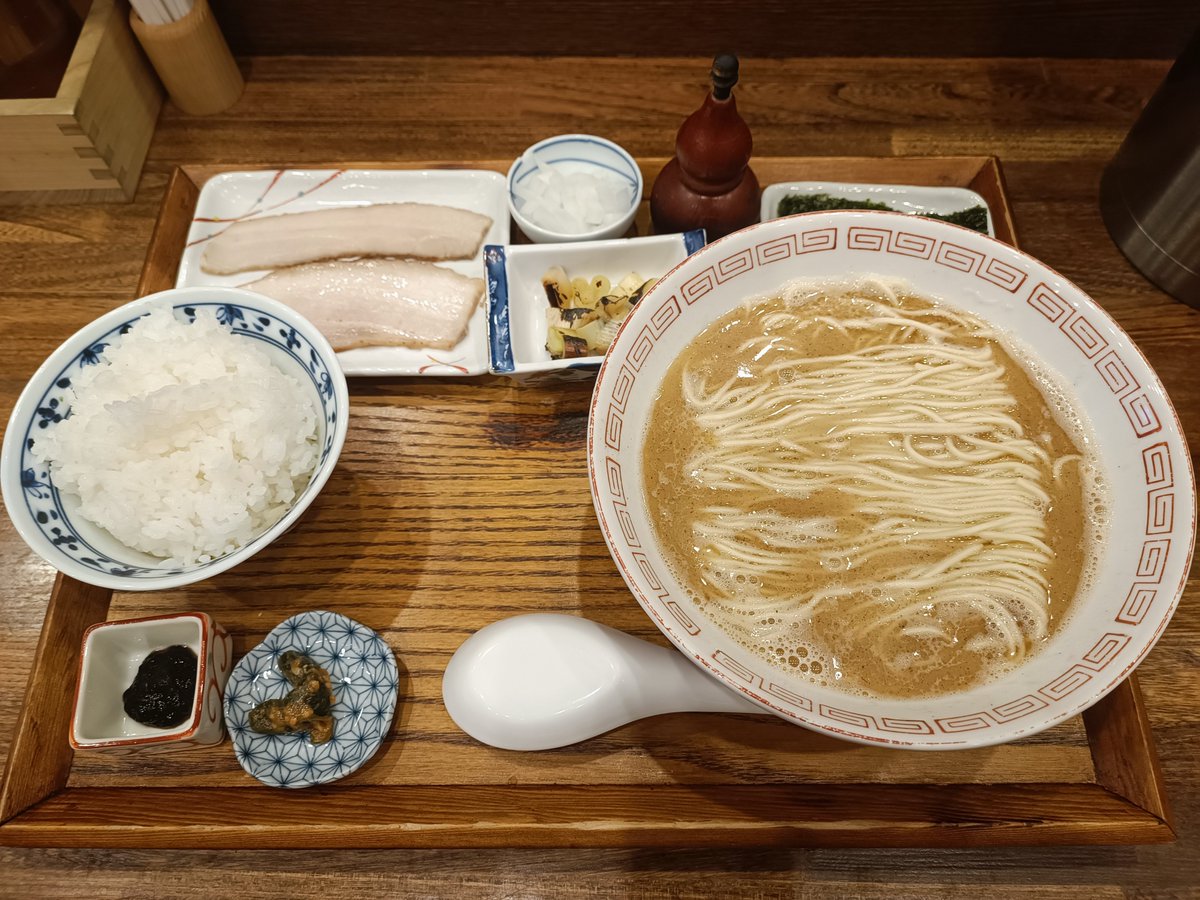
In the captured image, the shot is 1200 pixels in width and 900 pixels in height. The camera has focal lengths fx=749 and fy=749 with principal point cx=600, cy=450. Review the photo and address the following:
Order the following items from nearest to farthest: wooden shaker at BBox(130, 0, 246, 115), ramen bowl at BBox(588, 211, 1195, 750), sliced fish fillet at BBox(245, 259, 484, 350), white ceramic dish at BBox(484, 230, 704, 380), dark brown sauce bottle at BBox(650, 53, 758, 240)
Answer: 1. ramen bowl at BBox(588, 211, 1195, 750)
2. dark brown sauce bottle at BBox(650, 53, 758, 240)
3. white ceramic dish at BBox(484, 230, 704, 380)
4. sliced fish fillet at BBox(245, 259, 484, 350)
5. wooden shaker at BBox(130, 0, 246, 115)

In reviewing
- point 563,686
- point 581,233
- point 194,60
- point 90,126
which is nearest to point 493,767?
point 563,686

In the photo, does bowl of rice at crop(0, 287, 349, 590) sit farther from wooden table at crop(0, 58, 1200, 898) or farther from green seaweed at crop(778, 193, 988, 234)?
green seaweed at crop(778, 193, 988, 234)

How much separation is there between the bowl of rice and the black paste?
0.19 meters

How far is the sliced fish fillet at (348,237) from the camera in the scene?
225 centimetres

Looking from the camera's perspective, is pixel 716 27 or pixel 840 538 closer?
pixel 840 538

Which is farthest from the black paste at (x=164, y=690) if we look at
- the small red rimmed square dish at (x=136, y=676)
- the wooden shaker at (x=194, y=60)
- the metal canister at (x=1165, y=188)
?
the metal canister at (x=1165, y=188)

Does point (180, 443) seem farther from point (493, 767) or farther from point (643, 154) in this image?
point (643, 154)

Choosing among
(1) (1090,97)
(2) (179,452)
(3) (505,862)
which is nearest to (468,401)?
(2) (179,452)

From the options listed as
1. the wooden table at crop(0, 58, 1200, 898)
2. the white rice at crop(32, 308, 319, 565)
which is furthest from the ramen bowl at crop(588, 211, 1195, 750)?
the white rice at crop(32, 308, 319, 565)

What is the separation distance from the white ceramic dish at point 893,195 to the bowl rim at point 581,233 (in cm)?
38

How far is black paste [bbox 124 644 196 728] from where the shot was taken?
1.53m

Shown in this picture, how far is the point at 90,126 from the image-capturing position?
7.19 feet

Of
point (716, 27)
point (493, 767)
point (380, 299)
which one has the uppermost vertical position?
point (716, 27)

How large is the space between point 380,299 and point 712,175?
39.2 inches
